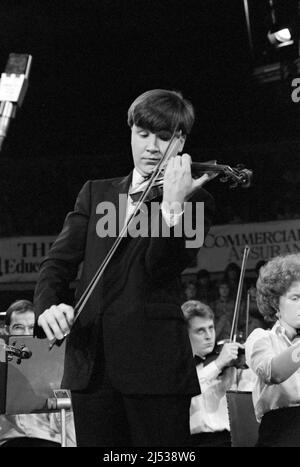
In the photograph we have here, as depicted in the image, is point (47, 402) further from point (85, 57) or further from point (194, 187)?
point (85, 57)

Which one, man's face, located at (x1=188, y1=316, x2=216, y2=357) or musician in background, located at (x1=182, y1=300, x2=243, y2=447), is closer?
musician in background, located at (x1=182, y1=300, x2=243, y2=447)

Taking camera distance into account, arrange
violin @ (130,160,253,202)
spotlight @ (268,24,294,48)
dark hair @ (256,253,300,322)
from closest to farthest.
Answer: violin @ (130,160,253,202) < dark hair @ (256,253,300,322) < spotlight @ (268,24,294,48)

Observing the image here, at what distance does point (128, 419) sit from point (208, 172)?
55cm

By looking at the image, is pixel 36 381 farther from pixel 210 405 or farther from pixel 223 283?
pixel 223 283

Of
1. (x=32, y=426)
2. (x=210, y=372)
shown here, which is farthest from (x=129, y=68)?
(x=32, y=426)

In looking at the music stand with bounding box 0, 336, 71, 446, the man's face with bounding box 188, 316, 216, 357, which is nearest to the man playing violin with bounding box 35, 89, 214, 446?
the music stand with bounding box 0, 336, 71, 446

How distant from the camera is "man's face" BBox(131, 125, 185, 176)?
1.52 m

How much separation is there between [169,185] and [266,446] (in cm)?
92

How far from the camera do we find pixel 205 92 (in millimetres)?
6254

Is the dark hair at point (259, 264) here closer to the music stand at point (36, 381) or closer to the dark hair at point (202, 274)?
the dark hair at point (202, 274)

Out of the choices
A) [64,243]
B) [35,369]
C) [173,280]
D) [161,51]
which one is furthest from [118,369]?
[161,51]

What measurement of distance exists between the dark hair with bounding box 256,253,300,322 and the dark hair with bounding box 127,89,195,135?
727 millimetres

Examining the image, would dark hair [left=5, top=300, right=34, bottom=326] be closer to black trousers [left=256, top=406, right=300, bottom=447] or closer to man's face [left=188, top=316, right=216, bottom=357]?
man's face [left=188, top=316, right=216, bottom=357]

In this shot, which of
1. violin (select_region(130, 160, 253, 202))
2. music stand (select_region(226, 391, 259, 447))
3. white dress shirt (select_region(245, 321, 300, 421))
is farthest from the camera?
music stand (select_region(226, 391, 259, 447))
